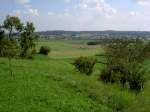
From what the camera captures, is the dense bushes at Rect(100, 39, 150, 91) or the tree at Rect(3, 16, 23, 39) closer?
the dense bushes at Rect(100, 39, 150, 91)

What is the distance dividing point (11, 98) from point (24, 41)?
42996 mm

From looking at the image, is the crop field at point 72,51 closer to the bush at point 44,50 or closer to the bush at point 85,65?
the bush at point 44,50

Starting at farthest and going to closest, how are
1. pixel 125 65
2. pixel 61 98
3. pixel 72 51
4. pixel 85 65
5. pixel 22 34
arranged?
pixel 72 51 < pixel 22 34 < pixel 85 65 < pixel 125 65 < pixel 61 98

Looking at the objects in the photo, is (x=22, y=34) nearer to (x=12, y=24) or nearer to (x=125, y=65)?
(x=12, y=24)

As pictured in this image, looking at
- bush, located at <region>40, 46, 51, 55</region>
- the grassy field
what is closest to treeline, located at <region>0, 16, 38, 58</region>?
bush, located at <region>40, 46, 51, 55</region>

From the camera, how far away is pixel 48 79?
74.5 feet

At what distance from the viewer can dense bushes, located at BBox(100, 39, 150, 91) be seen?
2448 cm

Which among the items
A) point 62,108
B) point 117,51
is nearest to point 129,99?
point 62,108

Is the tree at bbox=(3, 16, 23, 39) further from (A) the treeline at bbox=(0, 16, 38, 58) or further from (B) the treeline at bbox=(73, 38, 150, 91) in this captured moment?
(B) the treeline at bbox=(73, 38, 150, 91)

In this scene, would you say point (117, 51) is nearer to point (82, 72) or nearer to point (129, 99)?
point (82, 72)

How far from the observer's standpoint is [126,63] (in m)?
28.8

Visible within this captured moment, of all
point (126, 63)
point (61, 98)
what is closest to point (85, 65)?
point (126, 63)

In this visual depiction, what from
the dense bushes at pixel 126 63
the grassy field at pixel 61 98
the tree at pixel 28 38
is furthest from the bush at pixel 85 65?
the tree at pixel 28 38

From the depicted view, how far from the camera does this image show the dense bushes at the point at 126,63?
24484mm
